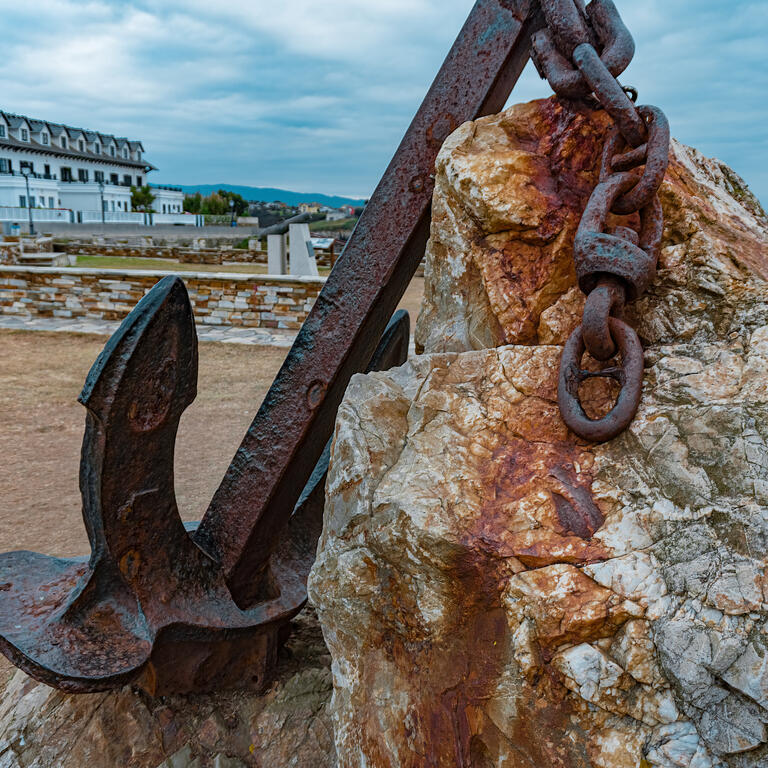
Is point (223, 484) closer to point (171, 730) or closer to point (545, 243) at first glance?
point (171, 730)

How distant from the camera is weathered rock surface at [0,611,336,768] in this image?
1.68 meters

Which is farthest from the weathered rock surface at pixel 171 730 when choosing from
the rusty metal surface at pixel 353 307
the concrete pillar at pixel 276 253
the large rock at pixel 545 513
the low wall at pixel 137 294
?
the concrete pillar at pixel 276 253

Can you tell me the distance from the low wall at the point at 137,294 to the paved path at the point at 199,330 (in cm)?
15

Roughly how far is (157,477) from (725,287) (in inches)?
50.7

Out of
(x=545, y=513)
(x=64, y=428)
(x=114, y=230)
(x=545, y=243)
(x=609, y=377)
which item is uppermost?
(x=114, y=230)

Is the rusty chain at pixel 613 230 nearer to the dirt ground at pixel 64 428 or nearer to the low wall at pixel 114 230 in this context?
the dirt ground at pixel 64 428

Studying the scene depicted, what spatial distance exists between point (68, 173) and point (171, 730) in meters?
59.3

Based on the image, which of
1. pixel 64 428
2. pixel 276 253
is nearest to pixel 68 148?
pixel 276 253

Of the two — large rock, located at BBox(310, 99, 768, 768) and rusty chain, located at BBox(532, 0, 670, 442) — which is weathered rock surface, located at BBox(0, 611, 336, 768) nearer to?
large rock, located at BBox(310, 99, 768, 768)

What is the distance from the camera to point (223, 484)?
5.67 ft

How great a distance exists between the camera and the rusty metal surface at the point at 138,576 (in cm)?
144

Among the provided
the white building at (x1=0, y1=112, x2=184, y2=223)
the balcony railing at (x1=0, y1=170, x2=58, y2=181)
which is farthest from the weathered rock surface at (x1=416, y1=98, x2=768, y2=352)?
the balcony railing at (x1=0, y1=170, x2=58, y2=181)

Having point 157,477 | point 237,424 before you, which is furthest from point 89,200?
point 157,477

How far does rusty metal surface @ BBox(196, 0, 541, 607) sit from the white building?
4223 centimetres
